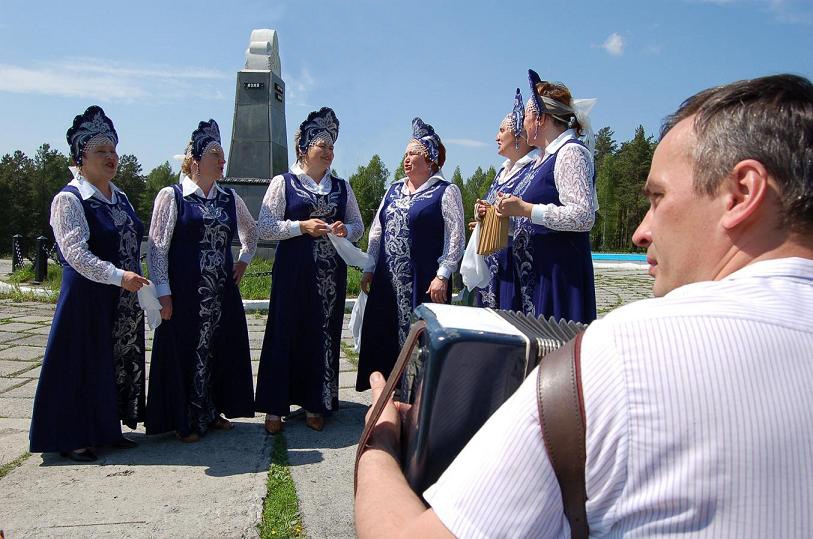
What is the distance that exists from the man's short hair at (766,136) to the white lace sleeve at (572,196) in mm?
2175

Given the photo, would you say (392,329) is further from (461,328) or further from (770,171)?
(770,171)

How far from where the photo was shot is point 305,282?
13.8 feet

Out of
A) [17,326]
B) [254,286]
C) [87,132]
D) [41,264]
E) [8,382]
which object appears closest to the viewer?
[87,132]

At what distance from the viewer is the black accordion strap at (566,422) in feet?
2.58

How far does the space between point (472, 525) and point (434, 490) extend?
0.26 ft

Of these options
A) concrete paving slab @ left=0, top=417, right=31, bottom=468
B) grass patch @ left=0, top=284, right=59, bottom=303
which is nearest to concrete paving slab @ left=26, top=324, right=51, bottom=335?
grass patch @ left=0, top=284, right=59, bottom=303

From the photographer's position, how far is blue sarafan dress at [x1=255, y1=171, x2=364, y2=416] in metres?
4.16

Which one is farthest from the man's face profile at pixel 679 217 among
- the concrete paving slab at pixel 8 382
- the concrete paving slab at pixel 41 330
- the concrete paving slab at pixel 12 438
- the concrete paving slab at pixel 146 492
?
the concrete paving slab at pixel 41 330

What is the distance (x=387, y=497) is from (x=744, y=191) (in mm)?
744

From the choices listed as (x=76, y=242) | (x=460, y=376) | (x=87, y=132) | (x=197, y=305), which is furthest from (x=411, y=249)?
(x=460, y=376)

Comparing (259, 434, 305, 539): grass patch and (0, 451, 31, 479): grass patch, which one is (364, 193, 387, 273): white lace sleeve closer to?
(259, 434, 305, 539): grass patch

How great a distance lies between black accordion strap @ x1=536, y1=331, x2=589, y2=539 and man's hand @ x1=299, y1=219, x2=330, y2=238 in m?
3.33

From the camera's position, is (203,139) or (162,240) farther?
(203,139)

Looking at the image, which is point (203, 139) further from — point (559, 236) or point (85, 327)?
point (559, 236)
